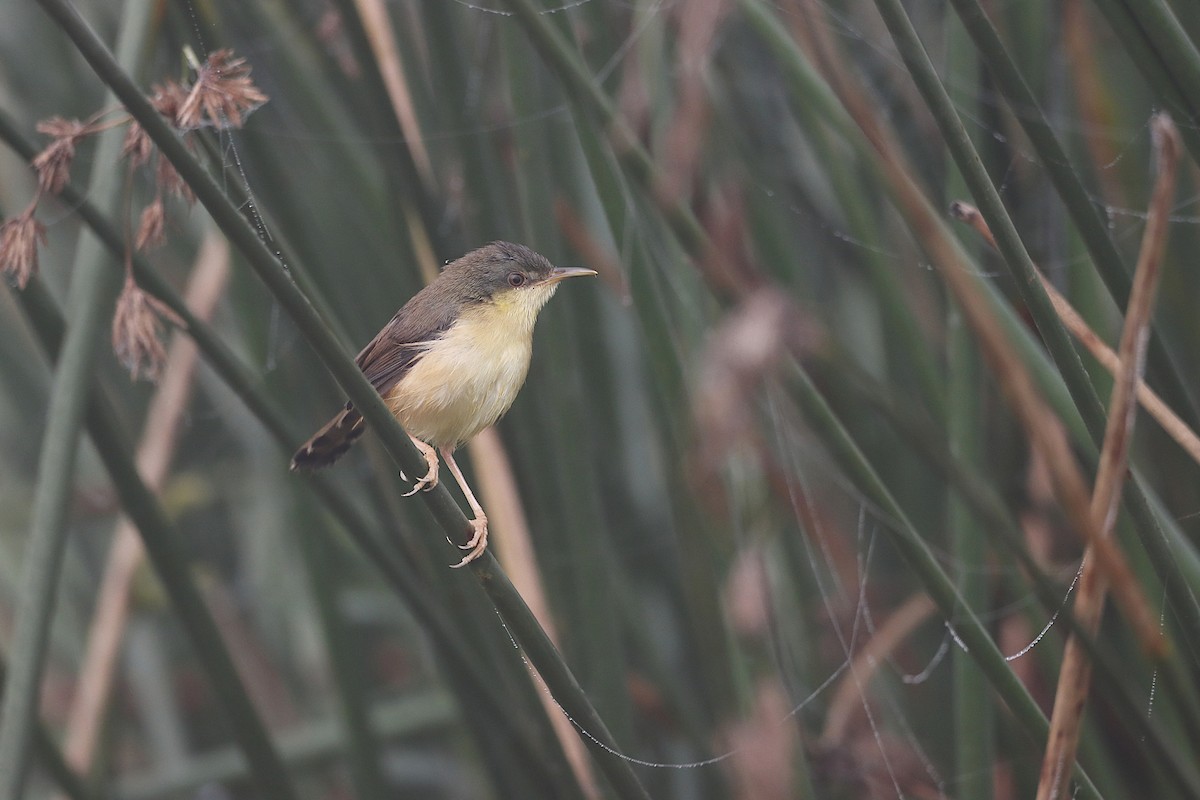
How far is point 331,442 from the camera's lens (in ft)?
6.55

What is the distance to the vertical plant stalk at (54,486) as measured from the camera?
5.07 feet

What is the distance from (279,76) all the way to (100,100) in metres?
0.90

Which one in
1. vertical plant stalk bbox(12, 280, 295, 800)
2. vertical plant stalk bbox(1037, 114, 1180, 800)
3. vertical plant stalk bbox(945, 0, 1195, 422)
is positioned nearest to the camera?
vertical plant stalk bbox(1037, 114, 1180, 800)

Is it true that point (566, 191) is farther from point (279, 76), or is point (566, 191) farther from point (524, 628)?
point (524, 628)

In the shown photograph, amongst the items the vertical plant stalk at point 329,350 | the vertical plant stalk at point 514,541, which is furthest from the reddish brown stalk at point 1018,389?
the vertical plant stalk at point 514,541

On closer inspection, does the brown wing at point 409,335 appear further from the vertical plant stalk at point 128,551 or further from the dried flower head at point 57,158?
the vertical plant stalk at point 128,551

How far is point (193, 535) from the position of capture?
401cm

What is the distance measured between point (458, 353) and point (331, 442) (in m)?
0.28

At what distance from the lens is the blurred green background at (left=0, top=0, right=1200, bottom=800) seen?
1594 mm

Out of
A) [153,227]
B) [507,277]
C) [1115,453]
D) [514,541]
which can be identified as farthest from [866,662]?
[153,227]

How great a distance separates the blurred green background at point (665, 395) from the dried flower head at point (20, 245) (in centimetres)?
15

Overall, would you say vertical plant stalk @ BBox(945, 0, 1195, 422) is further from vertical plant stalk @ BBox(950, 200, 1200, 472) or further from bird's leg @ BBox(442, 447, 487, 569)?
bird's leg @ BBox(442, 447, 487, 569)

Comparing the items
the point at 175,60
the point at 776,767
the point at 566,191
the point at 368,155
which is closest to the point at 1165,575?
the point at 776,767

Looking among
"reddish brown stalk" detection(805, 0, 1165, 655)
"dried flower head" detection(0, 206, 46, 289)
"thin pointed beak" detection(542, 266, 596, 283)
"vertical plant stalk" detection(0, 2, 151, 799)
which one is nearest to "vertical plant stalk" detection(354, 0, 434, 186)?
"thin pointed beak" detection(542, 266, 596, 283)
